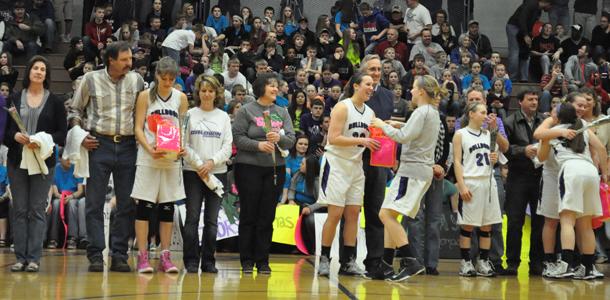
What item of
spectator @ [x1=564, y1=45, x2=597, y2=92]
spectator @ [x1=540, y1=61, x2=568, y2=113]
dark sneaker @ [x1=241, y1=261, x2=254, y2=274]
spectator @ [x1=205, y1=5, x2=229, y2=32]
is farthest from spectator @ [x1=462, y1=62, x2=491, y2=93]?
dark sneaker @ [x1=241, y1=261, x2=254, y2=274]

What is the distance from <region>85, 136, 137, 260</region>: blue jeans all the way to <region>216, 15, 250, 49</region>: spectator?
1219 centimetres

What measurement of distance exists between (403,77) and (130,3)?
6.92 meters

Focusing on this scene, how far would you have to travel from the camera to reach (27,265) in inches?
364

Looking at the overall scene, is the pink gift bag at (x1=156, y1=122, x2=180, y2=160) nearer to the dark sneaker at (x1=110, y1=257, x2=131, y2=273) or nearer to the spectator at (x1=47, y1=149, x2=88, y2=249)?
the dark sneaker at (x1=110, y1=257, x2=131, y2=273)

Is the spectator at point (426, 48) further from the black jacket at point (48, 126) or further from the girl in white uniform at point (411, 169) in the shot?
the black jacket at point (48, 126)

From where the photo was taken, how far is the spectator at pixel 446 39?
2183 centimetres

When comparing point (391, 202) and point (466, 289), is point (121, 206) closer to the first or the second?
point (391, 202)

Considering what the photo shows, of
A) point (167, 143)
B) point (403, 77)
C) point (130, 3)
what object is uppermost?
point (130, 3)

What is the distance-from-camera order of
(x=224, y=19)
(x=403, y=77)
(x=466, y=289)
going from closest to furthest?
(x=466, y=289)
(x=403, y=77)
(x=224, y=19)

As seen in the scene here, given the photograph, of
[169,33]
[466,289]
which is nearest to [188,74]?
[169,33]

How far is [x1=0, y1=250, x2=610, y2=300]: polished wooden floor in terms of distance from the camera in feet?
25.3

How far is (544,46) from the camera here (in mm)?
21969

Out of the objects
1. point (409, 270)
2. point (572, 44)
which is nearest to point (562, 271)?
point (409, 270)

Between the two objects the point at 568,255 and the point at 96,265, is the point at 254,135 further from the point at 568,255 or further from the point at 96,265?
the point at 568,255
